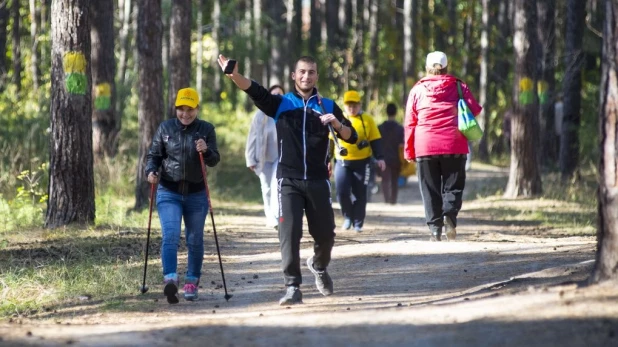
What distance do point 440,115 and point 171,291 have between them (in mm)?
4453

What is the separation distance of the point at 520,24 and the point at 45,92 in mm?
11774

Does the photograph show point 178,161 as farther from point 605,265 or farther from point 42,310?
point 605,265

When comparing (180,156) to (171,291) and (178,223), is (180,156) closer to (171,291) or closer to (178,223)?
(178,223)

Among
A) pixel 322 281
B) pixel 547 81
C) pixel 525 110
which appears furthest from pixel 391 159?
pixel 322 281

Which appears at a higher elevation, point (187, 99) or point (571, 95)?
point (571, 95)

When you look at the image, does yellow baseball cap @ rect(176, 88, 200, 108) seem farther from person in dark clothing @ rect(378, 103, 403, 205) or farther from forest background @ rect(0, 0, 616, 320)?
person in dark clothing @ rect(378, 103, 403, 205)

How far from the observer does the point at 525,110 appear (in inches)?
794

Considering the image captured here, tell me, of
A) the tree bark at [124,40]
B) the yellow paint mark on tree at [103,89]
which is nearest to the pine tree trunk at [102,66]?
the yellow paint mark on tree at [103,89]

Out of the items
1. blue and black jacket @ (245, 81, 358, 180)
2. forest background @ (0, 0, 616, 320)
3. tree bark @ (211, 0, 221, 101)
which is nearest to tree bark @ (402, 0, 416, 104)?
forest background @ (0, 0, 616, 320)

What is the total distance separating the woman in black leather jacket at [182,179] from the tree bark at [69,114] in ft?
15.6

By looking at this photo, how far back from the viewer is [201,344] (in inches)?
284

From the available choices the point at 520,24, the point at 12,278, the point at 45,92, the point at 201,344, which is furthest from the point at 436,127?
the point at 45,92

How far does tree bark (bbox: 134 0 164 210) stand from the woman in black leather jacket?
324 inches

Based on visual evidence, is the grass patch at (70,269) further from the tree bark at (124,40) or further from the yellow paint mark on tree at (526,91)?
the tree bark at (124,40)
